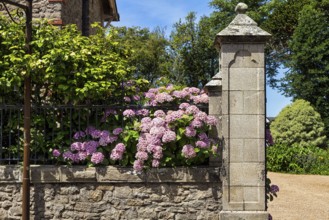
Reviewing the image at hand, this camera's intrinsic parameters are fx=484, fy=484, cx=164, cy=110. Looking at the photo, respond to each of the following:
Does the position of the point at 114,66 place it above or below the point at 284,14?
below

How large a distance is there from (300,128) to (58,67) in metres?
18.0

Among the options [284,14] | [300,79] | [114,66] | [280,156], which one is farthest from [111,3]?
[284,14]

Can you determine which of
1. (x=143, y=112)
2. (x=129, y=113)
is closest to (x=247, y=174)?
(x=143, y=112)

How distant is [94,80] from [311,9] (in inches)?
919

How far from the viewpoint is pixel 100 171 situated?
23.9ft

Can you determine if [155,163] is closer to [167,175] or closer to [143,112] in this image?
[167,175]

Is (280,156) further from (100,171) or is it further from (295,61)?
(100,171)

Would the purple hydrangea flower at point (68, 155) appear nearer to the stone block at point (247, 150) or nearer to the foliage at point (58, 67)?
the foliage at point (58, 67)

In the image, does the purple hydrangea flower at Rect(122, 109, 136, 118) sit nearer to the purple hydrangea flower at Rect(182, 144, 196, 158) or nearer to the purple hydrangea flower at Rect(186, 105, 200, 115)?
the purple hydrangea flower at Rect(186, 105, 200, 115)

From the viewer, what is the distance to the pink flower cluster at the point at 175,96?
7.58 m

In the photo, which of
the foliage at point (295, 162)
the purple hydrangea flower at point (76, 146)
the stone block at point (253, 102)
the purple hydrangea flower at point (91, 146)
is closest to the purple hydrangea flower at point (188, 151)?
the stone block at point (253, 102)

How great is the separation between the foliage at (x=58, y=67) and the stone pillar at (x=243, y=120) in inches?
71.3

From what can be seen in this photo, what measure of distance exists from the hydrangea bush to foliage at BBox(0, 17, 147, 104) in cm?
54

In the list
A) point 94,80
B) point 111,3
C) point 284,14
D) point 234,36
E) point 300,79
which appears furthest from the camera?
point 284,14
